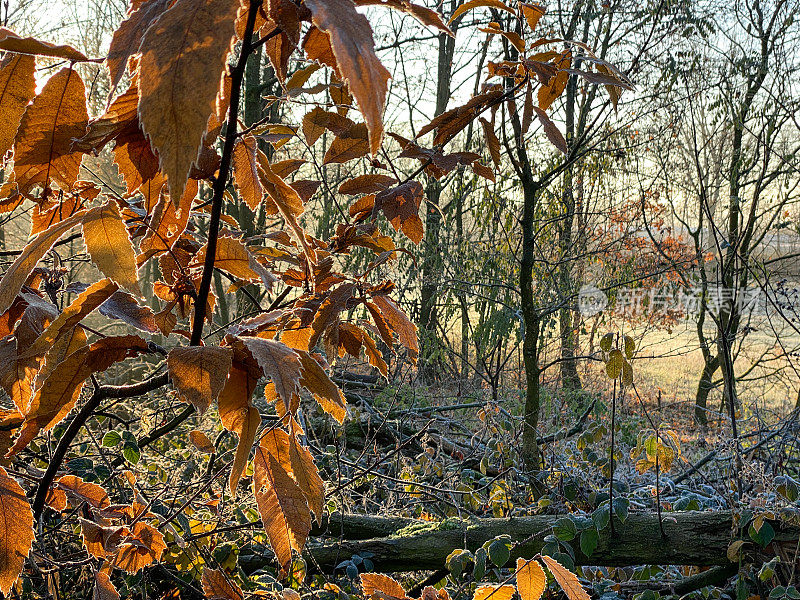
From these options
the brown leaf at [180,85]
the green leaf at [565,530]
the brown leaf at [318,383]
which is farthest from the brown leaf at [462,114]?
the green leaf at [565,530]

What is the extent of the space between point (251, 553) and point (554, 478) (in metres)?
1.58

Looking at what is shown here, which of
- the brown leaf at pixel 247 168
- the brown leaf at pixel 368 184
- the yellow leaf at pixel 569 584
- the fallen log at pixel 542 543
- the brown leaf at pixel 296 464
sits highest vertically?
the brown leaf at pixel 368 184

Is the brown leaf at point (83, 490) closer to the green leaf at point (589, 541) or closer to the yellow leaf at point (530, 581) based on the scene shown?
the yellow leaf at point (530, 581)

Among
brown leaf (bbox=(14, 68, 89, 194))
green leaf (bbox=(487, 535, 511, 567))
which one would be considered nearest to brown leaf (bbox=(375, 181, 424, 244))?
brown leaf (bbox=(14, 68, 89, 194))

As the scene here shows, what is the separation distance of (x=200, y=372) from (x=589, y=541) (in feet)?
5.45

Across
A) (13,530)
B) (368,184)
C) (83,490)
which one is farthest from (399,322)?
(83,490)

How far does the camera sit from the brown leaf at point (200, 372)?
1.54 feet

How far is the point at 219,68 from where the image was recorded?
336 millimetres

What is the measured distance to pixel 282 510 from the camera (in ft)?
1.94

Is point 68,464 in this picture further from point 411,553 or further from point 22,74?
point 22,74

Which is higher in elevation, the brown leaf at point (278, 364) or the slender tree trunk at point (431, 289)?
the slender tree trunk at point (431, 289)

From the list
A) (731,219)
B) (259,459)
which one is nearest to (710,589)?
(259,459)

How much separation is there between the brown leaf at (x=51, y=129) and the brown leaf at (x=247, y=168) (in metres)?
0.16

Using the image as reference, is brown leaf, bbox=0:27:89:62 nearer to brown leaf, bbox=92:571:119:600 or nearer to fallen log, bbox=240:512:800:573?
brown leaf, bbox=92:571:119:600
